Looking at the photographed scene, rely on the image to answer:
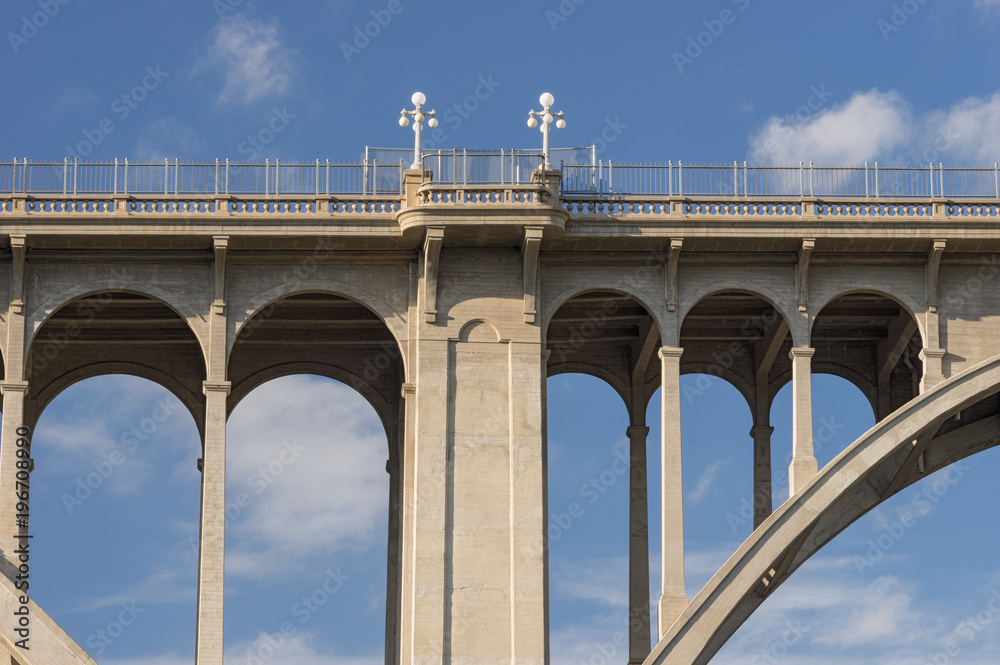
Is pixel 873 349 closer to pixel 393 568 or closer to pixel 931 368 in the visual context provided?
pixel 931 368

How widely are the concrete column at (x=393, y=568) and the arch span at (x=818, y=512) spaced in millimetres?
9271

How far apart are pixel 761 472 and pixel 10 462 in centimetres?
2243

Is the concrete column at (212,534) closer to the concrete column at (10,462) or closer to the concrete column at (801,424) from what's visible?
the concrete column at (10,462)

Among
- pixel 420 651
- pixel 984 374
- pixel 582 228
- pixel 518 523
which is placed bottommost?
pixel 420 651

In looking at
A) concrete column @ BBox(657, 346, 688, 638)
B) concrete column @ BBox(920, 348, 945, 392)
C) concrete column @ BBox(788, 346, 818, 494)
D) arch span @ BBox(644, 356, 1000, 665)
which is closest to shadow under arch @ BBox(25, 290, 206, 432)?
concrete column @ BBox(657, 346, 688, 638)

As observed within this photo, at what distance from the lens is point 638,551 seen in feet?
204

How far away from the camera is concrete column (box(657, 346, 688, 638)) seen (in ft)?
178

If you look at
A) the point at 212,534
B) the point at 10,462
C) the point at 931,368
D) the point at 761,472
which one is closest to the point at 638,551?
the point at 761,472

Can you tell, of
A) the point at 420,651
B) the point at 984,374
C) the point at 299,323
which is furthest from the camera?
the point at 299,323

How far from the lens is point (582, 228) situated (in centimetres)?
5597

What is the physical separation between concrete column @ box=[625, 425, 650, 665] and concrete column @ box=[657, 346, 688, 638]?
7.31 meters

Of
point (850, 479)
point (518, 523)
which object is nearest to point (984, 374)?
point (850, 479)

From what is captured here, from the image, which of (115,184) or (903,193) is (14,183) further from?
(903,193)

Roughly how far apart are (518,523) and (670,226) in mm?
8991
